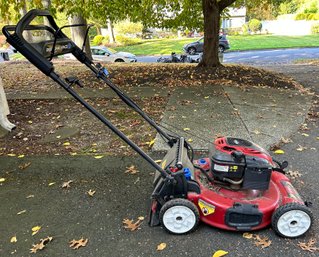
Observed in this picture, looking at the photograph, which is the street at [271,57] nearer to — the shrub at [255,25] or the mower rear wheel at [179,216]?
the mower rear wheel at [179,216]

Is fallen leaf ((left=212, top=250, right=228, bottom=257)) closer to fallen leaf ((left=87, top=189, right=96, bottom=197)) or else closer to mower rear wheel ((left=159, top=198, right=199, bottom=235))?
mower rear wheel ((left=159, top=198, right=199, bottom=235))

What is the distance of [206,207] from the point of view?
9.04 ft

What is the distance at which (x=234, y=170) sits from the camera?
2740mm

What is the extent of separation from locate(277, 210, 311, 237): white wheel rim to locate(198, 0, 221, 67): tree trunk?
23.8 ft

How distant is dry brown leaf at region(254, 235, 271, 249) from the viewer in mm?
2678

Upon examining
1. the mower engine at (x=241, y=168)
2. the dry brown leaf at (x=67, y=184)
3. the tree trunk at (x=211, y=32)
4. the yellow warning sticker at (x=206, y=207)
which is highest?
the tree trunk at (x=211, y=32)

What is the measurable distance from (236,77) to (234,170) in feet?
20.2

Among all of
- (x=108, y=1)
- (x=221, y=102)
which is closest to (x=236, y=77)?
(x=221, y=102)

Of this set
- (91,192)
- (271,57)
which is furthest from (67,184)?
(271,57)

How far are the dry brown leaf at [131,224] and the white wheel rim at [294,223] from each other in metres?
1.22

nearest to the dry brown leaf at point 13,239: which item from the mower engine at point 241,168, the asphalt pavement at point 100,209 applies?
the asphalt pavement at point 100,209

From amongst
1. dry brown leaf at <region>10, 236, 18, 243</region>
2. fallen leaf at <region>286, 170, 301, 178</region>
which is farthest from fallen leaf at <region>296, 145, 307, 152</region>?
dry brown leaf at <region>10, 236, 18, 243</region>

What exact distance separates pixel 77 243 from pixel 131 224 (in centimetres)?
50

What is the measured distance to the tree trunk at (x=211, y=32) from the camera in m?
8.99
